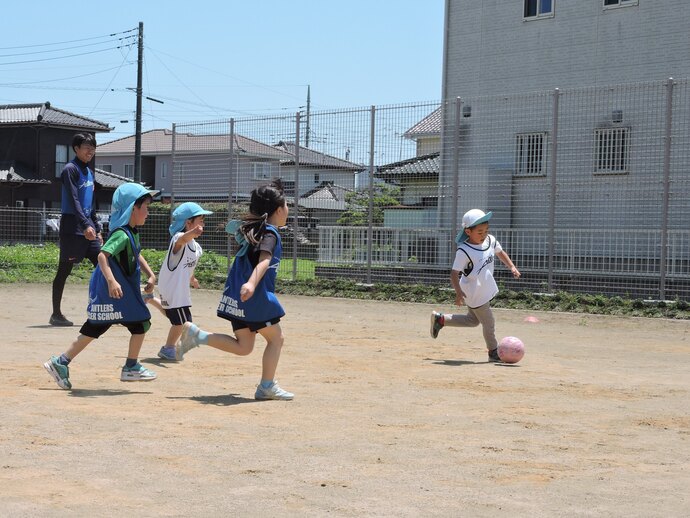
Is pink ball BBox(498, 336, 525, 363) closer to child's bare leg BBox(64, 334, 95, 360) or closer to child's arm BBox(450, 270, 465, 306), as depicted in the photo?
child's arm BBox(450, 270, 465, 306)

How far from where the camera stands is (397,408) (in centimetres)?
700

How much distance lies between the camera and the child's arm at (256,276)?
686 cm

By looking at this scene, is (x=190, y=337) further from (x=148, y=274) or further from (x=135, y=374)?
(x=148, y=274)

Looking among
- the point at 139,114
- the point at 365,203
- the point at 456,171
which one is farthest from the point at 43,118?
the point at 456,171

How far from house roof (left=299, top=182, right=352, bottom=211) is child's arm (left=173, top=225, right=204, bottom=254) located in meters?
10.4

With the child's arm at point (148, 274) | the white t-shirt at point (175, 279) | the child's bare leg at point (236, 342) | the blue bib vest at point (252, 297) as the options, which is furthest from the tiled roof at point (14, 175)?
the blue bib vest at point (252, 297)

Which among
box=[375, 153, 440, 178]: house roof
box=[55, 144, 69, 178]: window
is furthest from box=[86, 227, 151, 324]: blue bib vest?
box=[55, 144, 69, 178]: window

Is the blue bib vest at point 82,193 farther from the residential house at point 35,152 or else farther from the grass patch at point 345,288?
the residential house at point 35,152

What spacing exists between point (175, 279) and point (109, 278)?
6.22 ft

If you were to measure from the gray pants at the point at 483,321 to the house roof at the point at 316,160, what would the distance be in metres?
8.74

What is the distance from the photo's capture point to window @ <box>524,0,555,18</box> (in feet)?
83.2

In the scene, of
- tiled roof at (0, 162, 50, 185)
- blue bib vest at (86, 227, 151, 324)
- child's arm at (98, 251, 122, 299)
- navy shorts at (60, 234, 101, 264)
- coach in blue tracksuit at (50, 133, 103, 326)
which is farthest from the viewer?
tiled roof at (0, 162, 50, 185)

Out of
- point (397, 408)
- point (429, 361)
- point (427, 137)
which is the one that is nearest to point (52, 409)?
point (397, 408)

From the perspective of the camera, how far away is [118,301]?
25.2 ft
